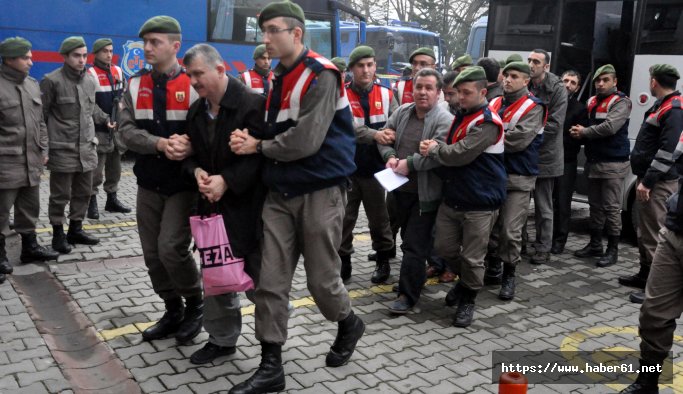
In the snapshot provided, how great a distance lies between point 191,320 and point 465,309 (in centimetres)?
196

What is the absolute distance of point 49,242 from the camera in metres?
6.57

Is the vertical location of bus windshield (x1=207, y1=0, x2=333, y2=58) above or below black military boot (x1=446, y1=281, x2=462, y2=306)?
above

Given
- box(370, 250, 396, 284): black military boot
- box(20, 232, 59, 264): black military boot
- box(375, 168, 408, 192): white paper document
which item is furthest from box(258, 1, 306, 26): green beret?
box(20, 232, 59, 264): black military boot

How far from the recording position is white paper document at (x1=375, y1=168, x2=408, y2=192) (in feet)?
15.4

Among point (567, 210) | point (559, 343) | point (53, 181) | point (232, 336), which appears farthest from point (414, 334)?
point (53, 181)

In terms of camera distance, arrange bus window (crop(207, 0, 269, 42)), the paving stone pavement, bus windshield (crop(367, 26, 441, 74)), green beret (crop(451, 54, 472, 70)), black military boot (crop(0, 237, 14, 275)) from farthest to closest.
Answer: bus windshield (crop(367, 26, 441, 74)) < bus window (crop(207, 0, 269, 42)) < green beret (crop(451, 54, 472, 70)) < black military boot (crop(0, 237, 14, 275)) < the paving stone pavement

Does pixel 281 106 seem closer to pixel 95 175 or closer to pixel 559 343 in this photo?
pixel 559 343

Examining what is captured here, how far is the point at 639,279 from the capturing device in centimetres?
597

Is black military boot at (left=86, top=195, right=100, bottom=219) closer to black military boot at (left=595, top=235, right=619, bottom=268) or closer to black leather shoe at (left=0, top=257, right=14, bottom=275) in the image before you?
black leather shoe at (left=0, top=257, right=14, bottom=275)

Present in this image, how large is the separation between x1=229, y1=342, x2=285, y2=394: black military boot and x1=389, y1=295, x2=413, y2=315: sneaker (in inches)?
56.3

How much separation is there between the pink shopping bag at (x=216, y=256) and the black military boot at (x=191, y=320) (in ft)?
2.06

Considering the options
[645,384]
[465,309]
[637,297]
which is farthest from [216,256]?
[637,297]

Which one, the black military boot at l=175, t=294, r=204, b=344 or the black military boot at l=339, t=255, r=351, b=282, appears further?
the black military boot at l=339, t=255, r=351, b=282

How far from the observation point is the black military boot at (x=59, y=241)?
6.17m
